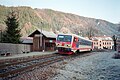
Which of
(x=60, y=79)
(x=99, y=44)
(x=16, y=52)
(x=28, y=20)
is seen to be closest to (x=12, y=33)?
(x=16, y=52)

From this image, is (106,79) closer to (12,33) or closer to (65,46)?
(65,46)

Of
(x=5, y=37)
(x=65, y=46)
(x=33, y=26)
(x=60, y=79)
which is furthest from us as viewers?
(x=33, y=26)

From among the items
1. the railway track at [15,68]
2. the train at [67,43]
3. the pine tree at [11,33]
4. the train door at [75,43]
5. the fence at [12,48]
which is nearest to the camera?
the railway track at [15,68]

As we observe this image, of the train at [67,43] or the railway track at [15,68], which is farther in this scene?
the train at [67,43]

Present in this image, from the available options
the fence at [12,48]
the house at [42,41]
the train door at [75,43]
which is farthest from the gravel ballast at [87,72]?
the house at [42,41]

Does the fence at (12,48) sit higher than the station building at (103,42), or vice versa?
the station building at (103,42)

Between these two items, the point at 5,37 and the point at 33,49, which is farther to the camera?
the point at 33,49

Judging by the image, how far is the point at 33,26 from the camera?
169 meters

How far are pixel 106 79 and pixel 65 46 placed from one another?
20778mm

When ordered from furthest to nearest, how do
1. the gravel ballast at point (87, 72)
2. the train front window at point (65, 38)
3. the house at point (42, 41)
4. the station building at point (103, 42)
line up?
the station building at point (103, 42)
the house at point (42, 41)
the train front window at point (65, 38)
the gravel ballast at point (87, 72)

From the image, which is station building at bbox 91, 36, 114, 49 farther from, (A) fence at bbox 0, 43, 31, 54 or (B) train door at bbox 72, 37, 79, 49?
(B) train door at bbox 72, 37, 79, 49

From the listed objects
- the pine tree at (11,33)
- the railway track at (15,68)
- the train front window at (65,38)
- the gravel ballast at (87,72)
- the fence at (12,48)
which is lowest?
the gravel ballast at (87,72)

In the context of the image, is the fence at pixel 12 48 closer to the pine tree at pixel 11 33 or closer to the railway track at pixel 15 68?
the pine tree at pixel 11 33

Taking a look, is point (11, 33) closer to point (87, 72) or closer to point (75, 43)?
point (75, 43)
